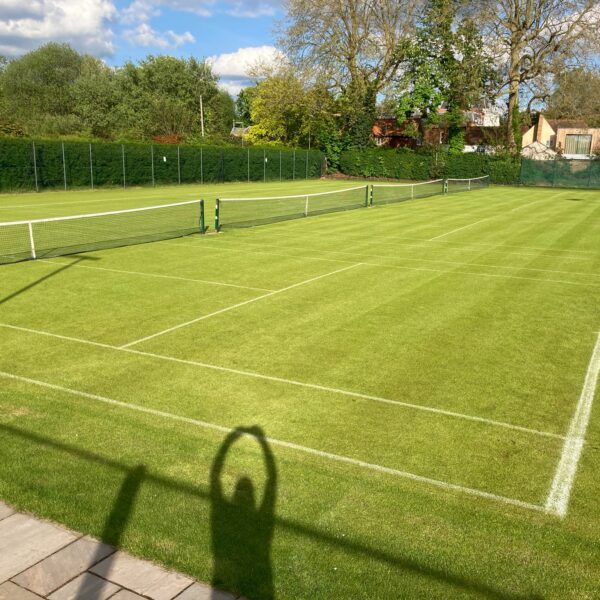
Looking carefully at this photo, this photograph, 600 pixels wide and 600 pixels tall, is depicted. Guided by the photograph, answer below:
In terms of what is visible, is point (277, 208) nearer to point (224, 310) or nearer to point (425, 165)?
point (224, 310)

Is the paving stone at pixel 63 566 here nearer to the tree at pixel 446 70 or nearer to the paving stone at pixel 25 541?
the paving stone at pixel 25 541

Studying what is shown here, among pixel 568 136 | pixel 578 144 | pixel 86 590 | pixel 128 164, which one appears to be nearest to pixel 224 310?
pixel 86 590

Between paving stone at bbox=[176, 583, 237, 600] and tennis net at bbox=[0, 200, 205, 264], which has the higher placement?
paving stone at bbox=[176, 583, 237, 600]

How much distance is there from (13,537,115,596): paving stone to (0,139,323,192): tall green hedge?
38558 millimetres

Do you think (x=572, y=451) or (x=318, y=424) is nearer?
(x=572, y=451)

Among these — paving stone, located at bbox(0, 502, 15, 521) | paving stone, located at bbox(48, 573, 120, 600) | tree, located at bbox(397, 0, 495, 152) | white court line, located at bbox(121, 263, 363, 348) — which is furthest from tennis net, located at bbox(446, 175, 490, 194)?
paving stone, located at bbox(48, 573, 120, 600)

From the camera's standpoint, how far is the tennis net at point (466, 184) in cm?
4678

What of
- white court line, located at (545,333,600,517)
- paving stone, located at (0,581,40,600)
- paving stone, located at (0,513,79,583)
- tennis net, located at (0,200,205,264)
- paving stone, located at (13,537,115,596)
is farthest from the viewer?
tennis net, located at (0,200,205,264)

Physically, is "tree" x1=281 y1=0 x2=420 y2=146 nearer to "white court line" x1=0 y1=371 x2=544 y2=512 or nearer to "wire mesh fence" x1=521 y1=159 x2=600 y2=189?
"wire mesh fence" x1=521 y1=159 x2=600 y2=189

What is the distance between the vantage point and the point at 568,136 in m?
77.7

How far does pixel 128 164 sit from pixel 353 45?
98.8 ft

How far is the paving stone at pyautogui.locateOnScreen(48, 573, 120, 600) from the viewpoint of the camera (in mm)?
4027

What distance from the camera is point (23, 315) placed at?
11.0m

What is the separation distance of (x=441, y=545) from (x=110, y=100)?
8932 centimetres
